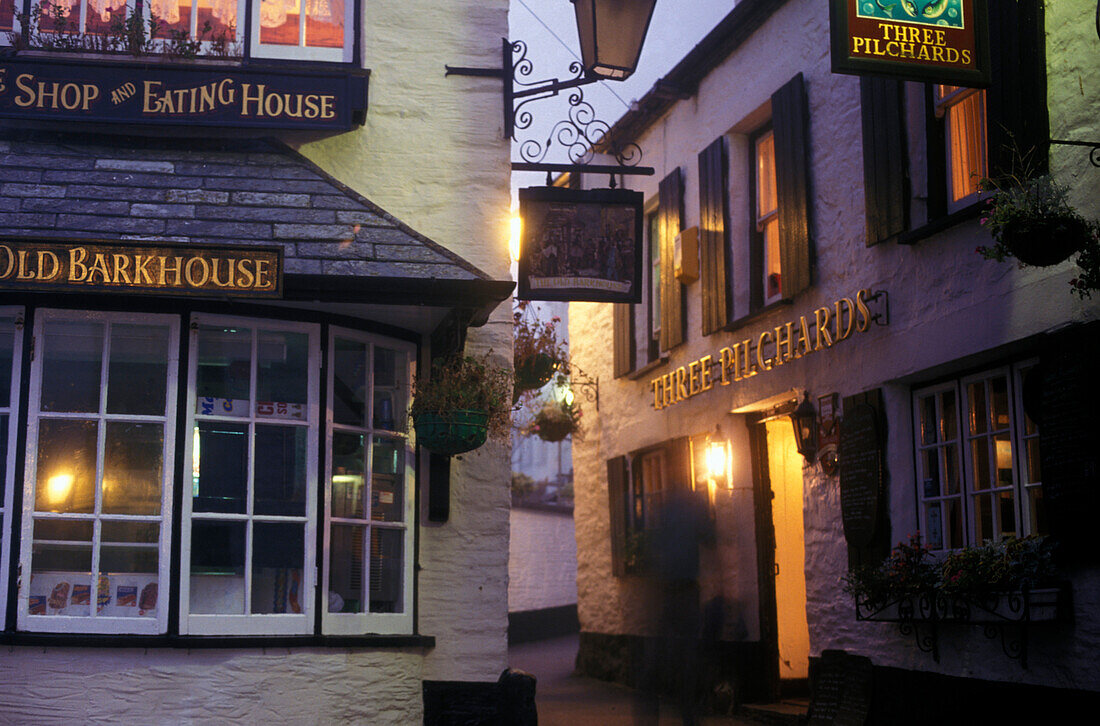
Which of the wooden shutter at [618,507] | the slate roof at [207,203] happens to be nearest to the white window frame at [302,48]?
the slate roof at [207,203]

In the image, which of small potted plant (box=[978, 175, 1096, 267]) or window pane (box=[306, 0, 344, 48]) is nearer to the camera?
small potted plant (box=[978, 175, 1096, 267])

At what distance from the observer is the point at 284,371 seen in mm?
7578

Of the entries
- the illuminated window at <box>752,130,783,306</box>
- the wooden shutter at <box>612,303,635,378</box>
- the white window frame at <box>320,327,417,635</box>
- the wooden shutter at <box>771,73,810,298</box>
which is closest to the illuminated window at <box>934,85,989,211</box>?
the wooden shutter at <box>771,73,810,298</box>

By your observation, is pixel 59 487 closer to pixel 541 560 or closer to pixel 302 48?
pixel 302 48

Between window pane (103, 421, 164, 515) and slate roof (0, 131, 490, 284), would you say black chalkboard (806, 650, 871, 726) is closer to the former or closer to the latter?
slate roof (0, 131, 490, 284)

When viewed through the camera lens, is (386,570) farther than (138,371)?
Yes

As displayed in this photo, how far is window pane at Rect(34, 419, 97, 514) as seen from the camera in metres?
7.16

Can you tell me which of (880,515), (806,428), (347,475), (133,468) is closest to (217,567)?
(133,468)

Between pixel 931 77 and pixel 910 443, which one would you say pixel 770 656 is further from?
pixel 931 77

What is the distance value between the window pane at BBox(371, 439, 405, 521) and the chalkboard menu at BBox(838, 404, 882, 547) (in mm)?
3736

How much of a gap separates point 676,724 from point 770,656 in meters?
1.17

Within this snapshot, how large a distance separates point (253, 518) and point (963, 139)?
546 cm

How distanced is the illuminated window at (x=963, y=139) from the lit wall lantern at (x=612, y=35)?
2235 millimetres

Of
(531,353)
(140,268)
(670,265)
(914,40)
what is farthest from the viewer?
(670,265)
